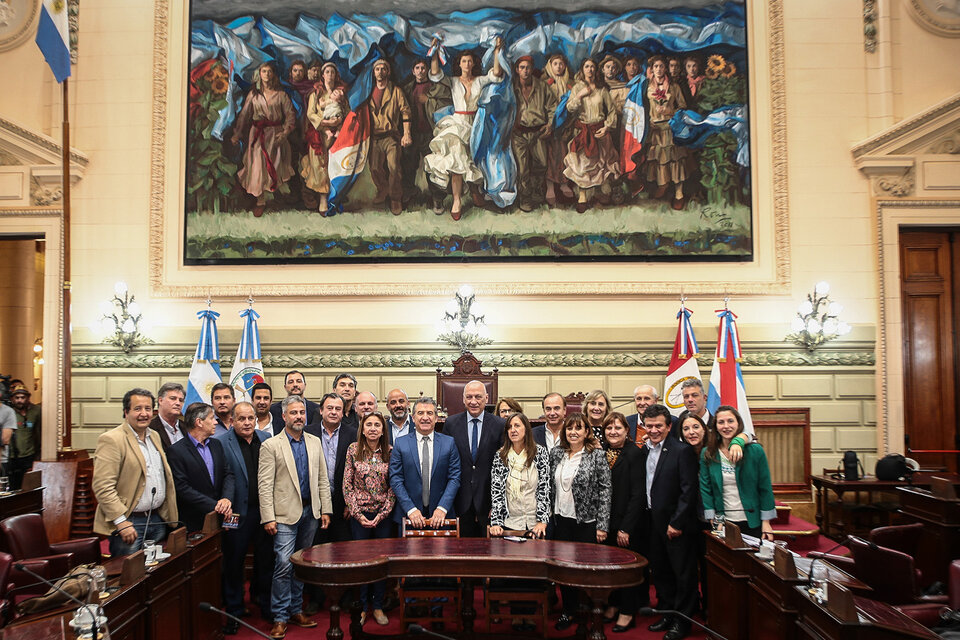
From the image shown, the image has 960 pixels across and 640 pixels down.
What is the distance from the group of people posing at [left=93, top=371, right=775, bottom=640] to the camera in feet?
17.2

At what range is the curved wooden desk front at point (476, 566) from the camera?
4.48 metres

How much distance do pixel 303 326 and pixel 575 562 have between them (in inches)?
237

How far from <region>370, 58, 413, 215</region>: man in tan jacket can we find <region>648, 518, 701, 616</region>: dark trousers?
571 centimetres

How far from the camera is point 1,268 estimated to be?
12953 mm

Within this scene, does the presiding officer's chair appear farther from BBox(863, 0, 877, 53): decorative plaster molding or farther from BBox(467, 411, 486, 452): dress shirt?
BBox(863, 0, 877, 53): decorative plaster molding

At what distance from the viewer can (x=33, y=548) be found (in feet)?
17.0

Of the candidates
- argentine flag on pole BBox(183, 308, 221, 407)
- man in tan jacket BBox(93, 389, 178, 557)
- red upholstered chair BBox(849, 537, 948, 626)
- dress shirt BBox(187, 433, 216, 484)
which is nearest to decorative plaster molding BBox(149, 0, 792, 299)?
argentine flag on pole BBox(183, 308, 221, 407)

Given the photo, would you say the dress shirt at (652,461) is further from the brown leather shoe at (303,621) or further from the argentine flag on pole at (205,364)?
the argentine flag on pole at (205,364)

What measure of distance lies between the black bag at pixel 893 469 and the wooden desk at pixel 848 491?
8cm

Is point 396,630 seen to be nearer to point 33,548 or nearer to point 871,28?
point 33,548

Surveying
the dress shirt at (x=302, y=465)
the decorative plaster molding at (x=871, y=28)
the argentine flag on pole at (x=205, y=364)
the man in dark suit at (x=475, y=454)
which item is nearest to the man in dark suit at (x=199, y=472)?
the dress shirt at (x=302, y=465)

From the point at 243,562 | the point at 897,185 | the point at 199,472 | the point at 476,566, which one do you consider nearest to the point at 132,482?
the point at 199,472

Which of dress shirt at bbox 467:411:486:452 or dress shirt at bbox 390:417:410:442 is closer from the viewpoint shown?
dress shirt at bbox 467:411:486:452

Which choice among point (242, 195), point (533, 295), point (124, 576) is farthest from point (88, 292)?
point (124, 576)
